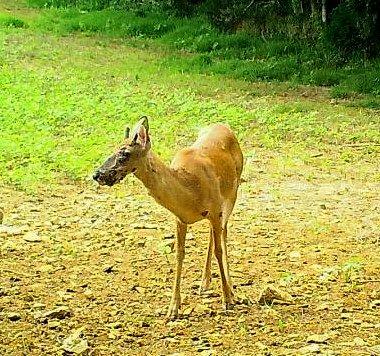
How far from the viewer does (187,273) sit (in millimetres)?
6160

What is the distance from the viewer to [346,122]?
38.7ft

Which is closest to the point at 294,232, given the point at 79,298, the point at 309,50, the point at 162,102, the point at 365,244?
the point at 365,244

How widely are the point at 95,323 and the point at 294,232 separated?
244 centimetres

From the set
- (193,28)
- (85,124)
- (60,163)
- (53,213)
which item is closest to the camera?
(53,213)

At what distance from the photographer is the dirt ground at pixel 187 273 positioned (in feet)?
16.1

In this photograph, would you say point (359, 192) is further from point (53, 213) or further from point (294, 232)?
point (53, 213)

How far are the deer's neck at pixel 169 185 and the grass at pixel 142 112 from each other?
12.2 feet

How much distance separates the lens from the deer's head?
4.79 meters

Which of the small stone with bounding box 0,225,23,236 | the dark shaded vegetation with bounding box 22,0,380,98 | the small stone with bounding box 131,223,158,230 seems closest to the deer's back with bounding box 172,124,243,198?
the small stone with bounding box 131,223,158,230

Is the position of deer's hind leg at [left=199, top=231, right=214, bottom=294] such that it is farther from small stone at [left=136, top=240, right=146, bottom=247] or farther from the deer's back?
small stone at [left=136, top=240, right=146, bottom=247]

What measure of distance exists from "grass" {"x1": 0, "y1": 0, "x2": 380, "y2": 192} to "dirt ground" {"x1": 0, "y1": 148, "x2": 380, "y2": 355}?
0.93 m

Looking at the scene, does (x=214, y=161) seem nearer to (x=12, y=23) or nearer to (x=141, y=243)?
(x=141, y=243)

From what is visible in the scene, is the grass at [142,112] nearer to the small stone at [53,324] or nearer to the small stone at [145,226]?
the small stone at [145,226]

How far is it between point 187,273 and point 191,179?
3.85 ft
